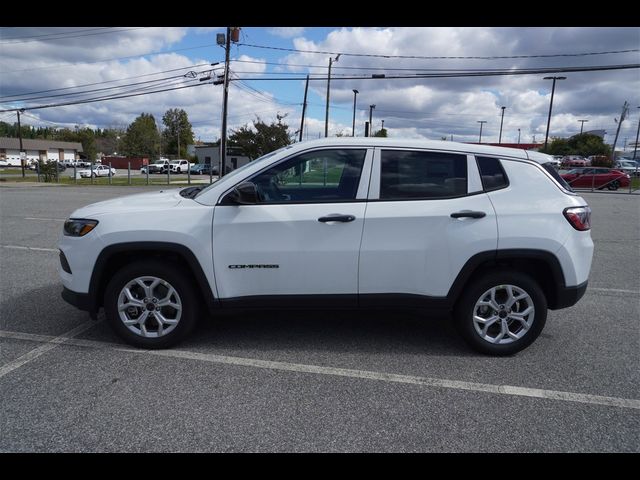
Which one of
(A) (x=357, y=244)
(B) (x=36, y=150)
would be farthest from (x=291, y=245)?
(B) (x=36, y=150)

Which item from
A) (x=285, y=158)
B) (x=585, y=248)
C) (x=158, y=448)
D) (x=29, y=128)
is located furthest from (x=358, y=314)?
(x=29, y=128)

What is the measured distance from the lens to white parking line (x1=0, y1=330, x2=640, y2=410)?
3121mm

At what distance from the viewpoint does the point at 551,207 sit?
3.62 metres

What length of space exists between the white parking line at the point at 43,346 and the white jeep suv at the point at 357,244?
0.52m

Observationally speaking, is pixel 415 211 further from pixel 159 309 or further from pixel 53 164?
pixel 53 164

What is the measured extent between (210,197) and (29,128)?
159m

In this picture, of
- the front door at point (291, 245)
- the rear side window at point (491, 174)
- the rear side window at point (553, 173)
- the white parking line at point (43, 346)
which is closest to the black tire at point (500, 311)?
the rear side window at point (491, 174)

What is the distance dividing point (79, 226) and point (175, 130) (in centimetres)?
10360

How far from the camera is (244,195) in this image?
11.5ft

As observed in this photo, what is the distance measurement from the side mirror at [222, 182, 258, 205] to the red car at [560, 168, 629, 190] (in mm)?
29720

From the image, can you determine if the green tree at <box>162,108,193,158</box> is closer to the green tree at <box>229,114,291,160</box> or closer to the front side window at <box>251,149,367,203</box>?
the green tree at <box>229,114,291,160</box>

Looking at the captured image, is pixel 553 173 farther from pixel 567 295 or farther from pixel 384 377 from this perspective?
pixel 384 377

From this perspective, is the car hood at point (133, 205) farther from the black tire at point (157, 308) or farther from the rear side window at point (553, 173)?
the rear side window at point (553, 173)

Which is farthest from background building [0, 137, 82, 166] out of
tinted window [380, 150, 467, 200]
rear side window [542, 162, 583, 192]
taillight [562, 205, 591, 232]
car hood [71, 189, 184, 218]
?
taillight [562, 205, 591, 232]
